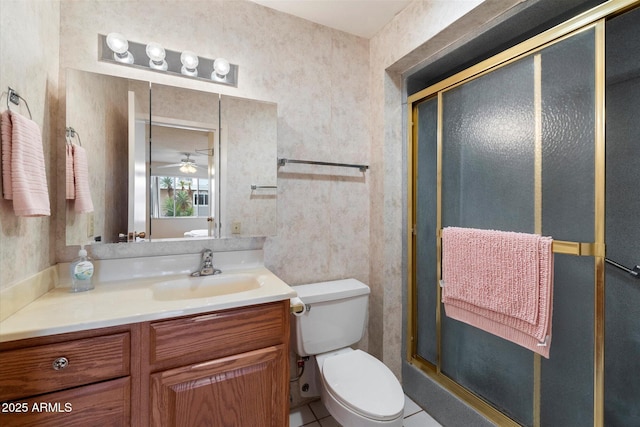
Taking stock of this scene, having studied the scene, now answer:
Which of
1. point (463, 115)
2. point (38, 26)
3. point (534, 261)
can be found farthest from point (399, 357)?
point (38, 26)

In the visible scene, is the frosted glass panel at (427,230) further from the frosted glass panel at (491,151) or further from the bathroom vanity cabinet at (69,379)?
the bathroom vanity cabinet at (69,379)

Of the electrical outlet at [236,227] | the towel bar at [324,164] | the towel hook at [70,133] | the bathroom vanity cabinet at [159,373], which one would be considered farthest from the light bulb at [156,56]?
the bathroom vanity cabinet at [159,373]

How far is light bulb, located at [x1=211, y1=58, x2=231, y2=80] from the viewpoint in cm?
148

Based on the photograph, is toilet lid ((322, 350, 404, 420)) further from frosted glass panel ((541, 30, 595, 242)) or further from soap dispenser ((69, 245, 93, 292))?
soap dispenser ((69, 245, 93, 292))

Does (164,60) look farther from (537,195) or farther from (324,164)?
(537,195)

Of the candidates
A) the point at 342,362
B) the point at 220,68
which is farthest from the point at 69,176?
the point at 342,362

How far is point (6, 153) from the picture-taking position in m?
0.88

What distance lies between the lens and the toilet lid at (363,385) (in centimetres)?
117

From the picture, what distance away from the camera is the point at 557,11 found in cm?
130

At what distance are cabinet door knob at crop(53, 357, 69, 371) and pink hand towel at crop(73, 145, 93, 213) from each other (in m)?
0.65

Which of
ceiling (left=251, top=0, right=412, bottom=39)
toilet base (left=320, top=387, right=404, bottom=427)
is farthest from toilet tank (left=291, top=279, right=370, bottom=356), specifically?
ceiling (left=251, top=0, right=412, bottom=39)

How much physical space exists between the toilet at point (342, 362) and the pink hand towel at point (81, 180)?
1.08 metres

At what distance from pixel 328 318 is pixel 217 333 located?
671mm

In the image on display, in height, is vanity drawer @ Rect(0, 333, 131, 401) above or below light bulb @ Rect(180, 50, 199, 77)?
below
